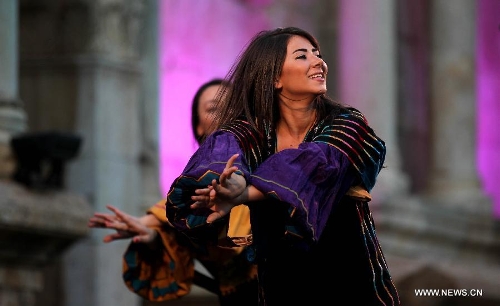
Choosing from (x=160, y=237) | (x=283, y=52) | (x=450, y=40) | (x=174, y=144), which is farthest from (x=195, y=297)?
(x=283, y=52)

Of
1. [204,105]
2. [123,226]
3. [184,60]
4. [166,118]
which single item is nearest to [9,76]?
[166,118]

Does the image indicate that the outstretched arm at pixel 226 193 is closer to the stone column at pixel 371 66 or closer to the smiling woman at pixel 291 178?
the smiling woman at pixel 291 178

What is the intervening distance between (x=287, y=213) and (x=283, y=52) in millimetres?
670

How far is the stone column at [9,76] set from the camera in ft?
38.1

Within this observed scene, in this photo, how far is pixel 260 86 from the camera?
19.8 feet

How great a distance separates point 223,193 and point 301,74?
709 millimetres

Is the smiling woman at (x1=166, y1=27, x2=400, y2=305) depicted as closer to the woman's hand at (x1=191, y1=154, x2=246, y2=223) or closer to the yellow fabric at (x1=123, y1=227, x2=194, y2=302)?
the woman's hand at (x1=191, y1=154, x2=246, y2=223)

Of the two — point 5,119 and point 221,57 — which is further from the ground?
point 221,57

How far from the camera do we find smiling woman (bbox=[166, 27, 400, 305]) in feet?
18.4


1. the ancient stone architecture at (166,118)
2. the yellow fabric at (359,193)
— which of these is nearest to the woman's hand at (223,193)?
the yellow fabric at (359,193)

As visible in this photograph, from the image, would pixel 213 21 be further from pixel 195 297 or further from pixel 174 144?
pixel 195 297

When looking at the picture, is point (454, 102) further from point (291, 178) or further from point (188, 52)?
point (291, 178)

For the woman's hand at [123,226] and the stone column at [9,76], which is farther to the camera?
the stone column at [9,76]

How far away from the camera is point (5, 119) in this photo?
1159 cm
